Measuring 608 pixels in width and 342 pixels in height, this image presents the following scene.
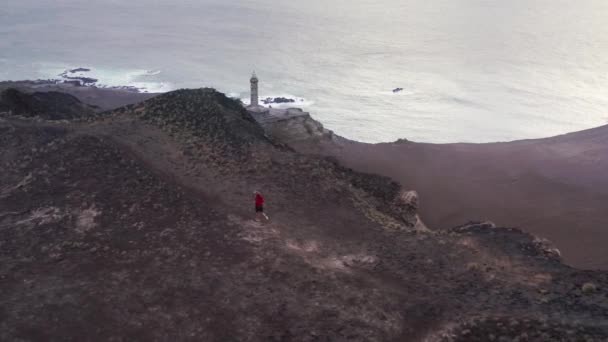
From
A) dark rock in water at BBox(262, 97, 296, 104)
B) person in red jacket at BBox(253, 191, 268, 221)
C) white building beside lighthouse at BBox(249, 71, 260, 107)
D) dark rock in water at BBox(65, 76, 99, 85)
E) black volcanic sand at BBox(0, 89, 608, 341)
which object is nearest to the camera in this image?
black volcanic sand at BBox(0, 89, 608, 341)

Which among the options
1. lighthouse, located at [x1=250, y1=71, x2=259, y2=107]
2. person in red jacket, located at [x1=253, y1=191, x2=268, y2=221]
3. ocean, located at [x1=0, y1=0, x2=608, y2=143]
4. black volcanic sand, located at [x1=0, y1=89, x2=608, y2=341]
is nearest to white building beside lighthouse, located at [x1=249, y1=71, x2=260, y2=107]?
lighthouse, located at [x1=250, y1=71, x2=259, y2=107]

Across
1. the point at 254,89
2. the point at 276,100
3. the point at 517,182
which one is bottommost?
the point at 517,182

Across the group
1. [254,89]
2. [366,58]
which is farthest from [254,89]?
[366,58]

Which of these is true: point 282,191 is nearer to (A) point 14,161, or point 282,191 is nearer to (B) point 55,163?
(B) point 55,163

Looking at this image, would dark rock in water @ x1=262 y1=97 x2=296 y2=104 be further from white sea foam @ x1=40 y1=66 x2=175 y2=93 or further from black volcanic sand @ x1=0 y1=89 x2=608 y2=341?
black volcanic sand @ x1=0 y1=89 x2=608 y2=341

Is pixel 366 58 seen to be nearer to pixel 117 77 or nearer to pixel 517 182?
pixel 117 77

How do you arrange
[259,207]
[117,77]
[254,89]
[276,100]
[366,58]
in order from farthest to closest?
[366,58]
[117,77]
[276,100]
[254,89]
[259,207]

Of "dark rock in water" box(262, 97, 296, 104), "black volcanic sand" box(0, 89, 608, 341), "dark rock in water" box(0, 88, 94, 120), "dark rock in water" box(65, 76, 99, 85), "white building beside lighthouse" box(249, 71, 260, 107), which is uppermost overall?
"dark rock in water" box(65, 76, 99, 85)
